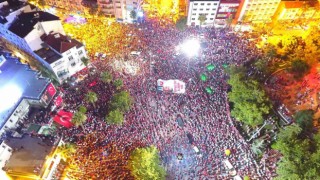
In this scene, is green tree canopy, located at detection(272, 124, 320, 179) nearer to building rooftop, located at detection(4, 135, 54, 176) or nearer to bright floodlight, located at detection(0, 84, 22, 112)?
building rooftop, located at detection(4, 135, 54, 176)

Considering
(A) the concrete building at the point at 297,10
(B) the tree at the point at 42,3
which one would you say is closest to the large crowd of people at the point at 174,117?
(A) the concrete building at the point at 297,10

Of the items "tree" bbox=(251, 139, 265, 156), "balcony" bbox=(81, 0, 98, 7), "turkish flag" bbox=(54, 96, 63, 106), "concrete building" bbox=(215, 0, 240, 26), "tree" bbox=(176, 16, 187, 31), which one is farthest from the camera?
"balcony" bbox=(81, 0, 98, 7)

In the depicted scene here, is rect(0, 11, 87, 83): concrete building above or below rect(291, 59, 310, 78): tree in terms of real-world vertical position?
above

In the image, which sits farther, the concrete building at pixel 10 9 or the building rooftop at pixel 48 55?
the concrete building at pixel 10 9

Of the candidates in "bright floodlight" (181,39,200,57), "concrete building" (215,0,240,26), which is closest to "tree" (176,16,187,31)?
"bright floodlight" (181,39,200,57)

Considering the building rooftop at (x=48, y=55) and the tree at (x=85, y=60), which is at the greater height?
the tree at (x=85, y=60)

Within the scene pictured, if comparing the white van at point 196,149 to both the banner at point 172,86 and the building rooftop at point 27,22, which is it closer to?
the banner at point 172,86

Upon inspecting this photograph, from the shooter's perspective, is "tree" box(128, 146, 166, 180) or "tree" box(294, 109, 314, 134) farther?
"tree" box(294, 109, 314, 134)

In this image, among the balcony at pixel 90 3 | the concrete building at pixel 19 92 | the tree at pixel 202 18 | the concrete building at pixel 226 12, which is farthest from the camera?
the balcony at pixel 90 3
